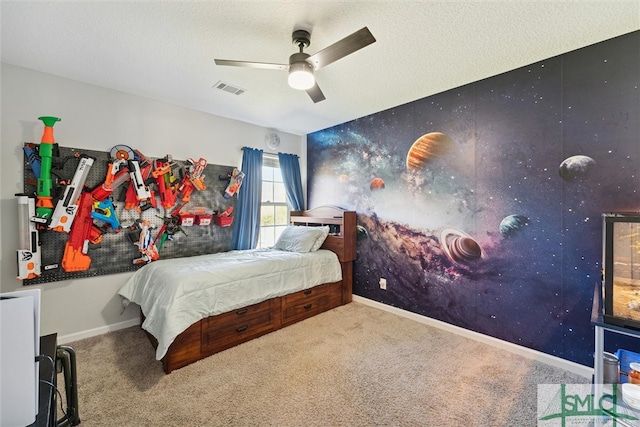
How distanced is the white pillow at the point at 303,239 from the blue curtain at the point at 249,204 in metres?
0.42

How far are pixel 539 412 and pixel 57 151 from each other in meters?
4.19

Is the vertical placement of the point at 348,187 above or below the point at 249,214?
above

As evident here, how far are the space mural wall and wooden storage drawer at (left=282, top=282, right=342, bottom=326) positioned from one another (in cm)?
50

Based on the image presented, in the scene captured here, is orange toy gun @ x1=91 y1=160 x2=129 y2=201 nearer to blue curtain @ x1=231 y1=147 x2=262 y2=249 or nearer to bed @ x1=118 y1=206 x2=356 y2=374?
bed @ x1=118 y1=206 x2=356 y2=374

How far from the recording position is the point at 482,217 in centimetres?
251

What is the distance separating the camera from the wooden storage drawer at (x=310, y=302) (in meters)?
2.83

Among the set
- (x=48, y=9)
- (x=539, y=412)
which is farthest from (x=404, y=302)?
(x=48, y=9)

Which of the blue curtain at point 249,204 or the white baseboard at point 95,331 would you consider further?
the blue curtain at point 249,204

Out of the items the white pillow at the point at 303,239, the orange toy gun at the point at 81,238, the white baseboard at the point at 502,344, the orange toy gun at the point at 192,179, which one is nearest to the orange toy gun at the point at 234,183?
the orange toy gun at the point at 192,179

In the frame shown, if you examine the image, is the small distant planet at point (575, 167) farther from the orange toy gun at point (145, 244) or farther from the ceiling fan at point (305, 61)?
the orange toy gun at point (145, 244)

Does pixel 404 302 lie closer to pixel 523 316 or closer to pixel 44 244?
pixel 523 316

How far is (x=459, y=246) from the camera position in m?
2.66

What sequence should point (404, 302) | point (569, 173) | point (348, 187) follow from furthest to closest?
1. point (348, 187)
2. point (404, 302)
3. point (569, 173)

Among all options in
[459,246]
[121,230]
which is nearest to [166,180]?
[121,230]
